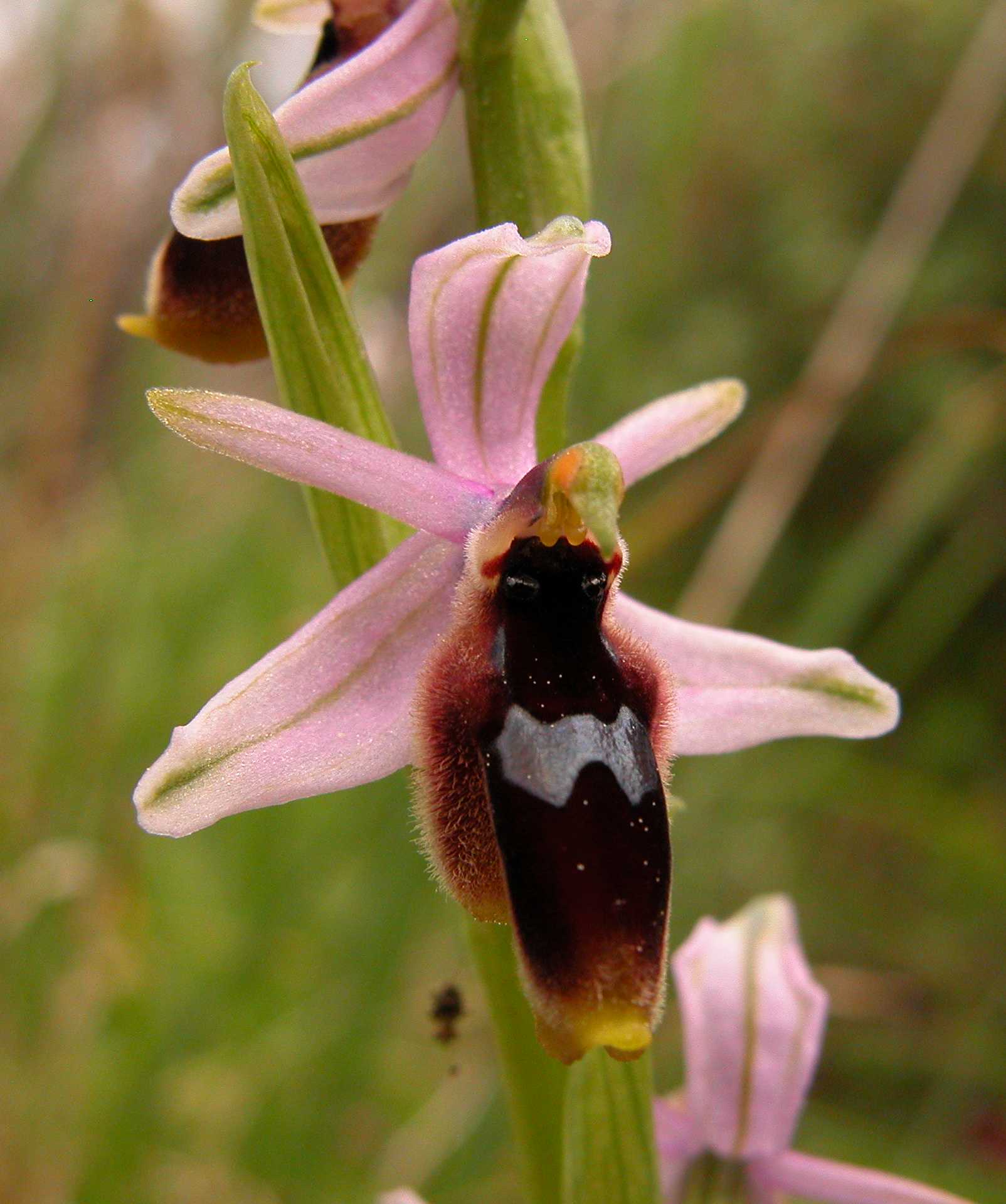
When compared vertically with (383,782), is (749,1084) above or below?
below

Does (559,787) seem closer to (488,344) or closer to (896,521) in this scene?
(488,344)

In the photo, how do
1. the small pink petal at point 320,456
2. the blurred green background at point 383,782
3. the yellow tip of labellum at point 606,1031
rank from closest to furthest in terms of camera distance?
1. the yellow tip of labellum at point 606,1031
2. the small pink petal at point 320,456
3. the blurred green background at point 383,782

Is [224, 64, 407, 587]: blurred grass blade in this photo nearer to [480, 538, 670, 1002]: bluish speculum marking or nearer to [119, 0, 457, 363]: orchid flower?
[119, 0, 457, 363]: orchid flower

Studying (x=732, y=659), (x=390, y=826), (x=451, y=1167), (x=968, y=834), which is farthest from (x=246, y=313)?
(x=968, y=834)

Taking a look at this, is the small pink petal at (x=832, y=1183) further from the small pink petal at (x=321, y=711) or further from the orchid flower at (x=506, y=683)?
the small pink petal at (x=321, y=711)

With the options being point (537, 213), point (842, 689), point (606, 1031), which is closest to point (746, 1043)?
point (842, 689)

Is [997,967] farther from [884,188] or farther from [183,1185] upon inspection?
[884,188]

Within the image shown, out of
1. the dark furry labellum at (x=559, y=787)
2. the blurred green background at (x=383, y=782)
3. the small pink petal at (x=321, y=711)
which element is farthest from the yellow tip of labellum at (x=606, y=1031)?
the blurred green background at (x=383, y=782)

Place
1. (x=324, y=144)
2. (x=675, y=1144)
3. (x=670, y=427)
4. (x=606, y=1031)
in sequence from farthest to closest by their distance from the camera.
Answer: (x=675, y=1144)
(x=670, y=427)
(x=324, y=144)
(x=606, y=1031)
